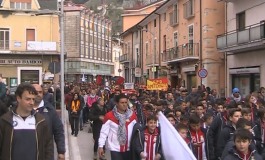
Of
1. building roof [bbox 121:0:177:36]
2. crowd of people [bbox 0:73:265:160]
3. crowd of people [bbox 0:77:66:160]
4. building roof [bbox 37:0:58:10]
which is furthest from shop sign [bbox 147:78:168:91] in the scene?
building roof [bbox 37:0:58:10]

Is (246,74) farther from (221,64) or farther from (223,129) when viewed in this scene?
(223,129)

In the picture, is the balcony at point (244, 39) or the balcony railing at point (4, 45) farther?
the balcony railing at point (4, 45)

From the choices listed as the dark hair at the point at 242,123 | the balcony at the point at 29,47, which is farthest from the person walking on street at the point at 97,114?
the balcony at the point at 29,47

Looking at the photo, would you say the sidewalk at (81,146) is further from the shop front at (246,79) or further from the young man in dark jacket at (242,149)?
the shop front at (246,79)

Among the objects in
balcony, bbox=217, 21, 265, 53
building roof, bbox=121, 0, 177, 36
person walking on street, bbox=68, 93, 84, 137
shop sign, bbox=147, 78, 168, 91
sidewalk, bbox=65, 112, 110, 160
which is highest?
building roof, bbox=121, 0, 177, 36

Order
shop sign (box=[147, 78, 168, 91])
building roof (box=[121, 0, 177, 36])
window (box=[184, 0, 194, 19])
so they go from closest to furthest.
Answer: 1. shop sign (box=[147, 78, 168, 91])
2. window (box=[184, 0, 194, 19])
3. building roof (box=[121, 0, 177, 36])

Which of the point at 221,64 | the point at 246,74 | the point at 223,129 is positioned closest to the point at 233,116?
the point at 223,129

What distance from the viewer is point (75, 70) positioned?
79.2 m

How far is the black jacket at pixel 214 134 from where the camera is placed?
23.7 ft

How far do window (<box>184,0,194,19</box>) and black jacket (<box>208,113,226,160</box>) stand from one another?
26.7m

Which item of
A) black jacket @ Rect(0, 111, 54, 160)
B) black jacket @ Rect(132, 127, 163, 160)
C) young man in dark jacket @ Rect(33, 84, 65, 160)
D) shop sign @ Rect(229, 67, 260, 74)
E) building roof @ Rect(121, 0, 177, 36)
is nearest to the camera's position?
black jacket @ Rect(0, 111, 54, 160)

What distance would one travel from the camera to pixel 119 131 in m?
7.20

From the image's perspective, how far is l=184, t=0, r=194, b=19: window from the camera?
34.1m

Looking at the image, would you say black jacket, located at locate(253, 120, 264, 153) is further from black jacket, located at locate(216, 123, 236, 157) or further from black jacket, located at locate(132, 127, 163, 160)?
black jacket, located at locate(132, 127, 163, 160)
